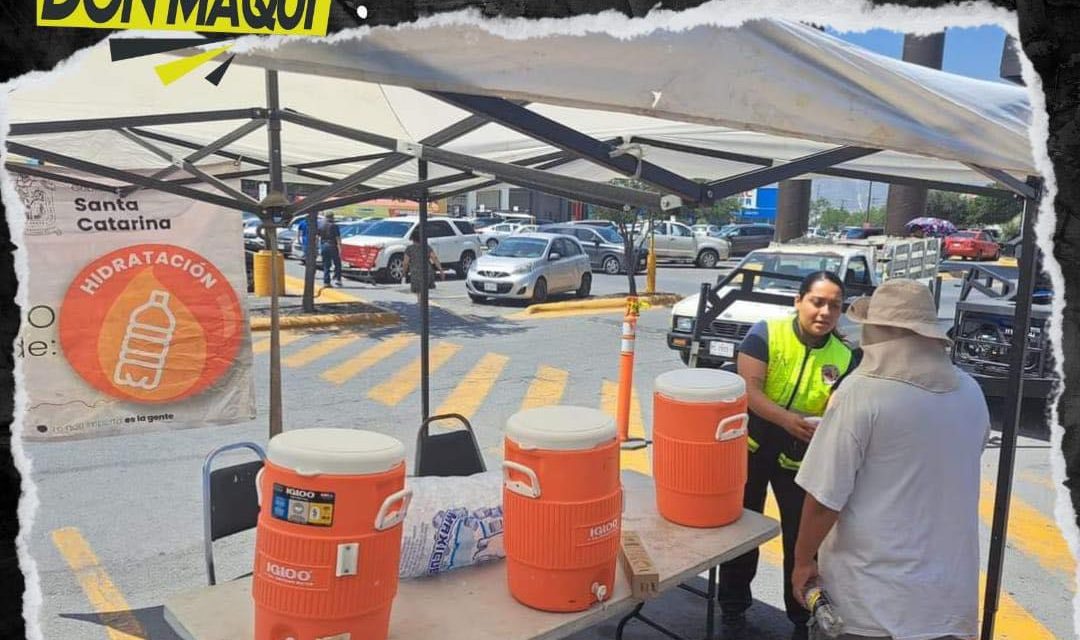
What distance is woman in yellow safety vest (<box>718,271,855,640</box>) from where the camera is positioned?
3.63 meters

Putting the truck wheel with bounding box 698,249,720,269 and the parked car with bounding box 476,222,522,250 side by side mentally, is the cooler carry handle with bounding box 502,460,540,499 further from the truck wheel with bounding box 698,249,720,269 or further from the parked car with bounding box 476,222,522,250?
the truck wheel with bounding box 698,249,720,269

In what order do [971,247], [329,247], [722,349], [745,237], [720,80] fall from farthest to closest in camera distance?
1. [971,247]
2. [745,237]
3. [329,247]
4. [722,349]
5. [720,80]

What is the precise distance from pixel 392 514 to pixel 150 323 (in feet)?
10.0

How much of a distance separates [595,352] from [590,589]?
9.69 meters

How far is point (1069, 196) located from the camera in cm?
223

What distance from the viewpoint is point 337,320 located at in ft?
46.2

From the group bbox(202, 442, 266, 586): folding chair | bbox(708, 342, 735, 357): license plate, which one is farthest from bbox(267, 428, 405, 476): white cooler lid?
bbox(708, 342, 735, 357): license plate

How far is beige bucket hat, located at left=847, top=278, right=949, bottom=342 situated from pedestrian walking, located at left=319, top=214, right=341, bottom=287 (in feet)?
57.3

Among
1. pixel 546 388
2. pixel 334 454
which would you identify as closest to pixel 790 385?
pixel 334 454

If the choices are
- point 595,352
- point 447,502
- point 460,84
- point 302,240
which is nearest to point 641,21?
point 460,84

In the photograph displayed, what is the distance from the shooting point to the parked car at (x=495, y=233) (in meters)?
28.3

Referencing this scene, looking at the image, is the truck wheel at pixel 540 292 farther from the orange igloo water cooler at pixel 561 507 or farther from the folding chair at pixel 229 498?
the orange igloo water cooler at pixel 561 507

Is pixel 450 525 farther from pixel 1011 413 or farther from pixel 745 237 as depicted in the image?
pixel 745 237

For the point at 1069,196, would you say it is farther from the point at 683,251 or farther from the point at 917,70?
the point at 683,251
